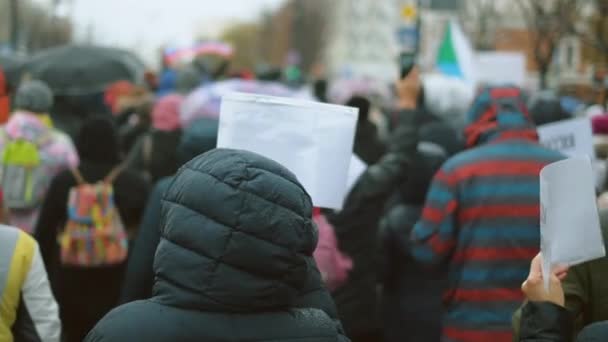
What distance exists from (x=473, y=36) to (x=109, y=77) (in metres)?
34.8

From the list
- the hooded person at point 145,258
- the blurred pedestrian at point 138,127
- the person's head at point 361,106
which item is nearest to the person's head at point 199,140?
the hooded person at point 145,258

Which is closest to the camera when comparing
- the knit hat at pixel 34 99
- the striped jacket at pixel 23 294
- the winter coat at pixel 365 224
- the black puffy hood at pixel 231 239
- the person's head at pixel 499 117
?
the black puffy hood at pixel 231 239

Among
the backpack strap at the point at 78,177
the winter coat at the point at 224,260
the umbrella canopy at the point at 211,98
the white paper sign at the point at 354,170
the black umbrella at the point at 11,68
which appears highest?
the winter coat at the point at 224,260

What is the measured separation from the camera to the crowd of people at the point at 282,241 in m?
2.66

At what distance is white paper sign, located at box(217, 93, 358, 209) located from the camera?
13.2ft

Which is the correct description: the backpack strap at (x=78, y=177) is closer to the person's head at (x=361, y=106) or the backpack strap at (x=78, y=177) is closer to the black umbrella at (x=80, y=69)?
the person's head at (x=361, y=106)

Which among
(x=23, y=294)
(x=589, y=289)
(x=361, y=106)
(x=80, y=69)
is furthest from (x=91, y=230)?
(x=80, y=69)

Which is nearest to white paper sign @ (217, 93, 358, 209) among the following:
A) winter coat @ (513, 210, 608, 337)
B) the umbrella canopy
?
winter coat @ (513, 210, 608, 337)

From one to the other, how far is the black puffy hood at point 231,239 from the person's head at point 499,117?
2.58m

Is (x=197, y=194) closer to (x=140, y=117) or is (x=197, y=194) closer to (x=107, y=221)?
(x=107, y=221)

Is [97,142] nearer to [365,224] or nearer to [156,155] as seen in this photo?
[156,155]

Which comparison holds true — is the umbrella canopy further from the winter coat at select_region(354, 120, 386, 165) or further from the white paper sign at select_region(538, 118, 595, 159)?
the white paper sign at select_region(538, 118, 595, 159)

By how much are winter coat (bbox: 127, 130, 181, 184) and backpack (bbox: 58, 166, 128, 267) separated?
1.60m

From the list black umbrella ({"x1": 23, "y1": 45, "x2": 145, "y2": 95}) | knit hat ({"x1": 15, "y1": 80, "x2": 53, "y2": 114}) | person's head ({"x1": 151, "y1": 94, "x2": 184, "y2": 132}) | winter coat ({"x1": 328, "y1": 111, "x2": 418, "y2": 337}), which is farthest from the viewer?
black umbrella ({"x1": 23, "y1": 45, "x2": 145, "y2": 95})
